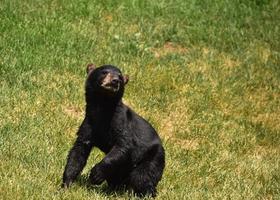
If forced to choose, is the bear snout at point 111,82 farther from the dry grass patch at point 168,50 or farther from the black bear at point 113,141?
the dry grass patch at point 168,50

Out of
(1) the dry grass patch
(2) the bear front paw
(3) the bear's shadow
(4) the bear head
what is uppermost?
(4) the bear head

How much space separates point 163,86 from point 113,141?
5.29 m

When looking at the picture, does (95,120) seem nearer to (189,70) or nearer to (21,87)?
(21,87)

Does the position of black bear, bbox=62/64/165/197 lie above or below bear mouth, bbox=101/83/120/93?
below

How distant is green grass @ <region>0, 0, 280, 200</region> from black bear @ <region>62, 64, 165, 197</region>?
9.7 inches

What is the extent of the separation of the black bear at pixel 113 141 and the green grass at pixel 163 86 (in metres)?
0.25

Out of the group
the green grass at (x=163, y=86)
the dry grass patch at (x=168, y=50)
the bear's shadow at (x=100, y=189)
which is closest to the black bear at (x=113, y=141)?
the bear's shadow at (x=100, y=189)

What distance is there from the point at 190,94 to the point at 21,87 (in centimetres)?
338

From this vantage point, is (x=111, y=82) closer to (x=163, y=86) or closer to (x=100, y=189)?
(x=100, y=189)

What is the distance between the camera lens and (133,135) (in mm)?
7621

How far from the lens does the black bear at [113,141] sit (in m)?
7.30

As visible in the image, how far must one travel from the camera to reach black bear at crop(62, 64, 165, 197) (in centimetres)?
730

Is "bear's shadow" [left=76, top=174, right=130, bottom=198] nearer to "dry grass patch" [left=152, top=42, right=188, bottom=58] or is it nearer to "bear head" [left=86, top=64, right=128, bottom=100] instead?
"bear head" [left=86, top=64, right=128, bottom=100]

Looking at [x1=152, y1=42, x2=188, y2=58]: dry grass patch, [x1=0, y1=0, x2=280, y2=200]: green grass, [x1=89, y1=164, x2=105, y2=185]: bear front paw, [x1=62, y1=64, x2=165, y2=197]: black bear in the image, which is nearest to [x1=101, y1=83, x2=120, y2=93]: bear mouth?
[x1=62, y1=64, x2=165, y2=197]: black bear
